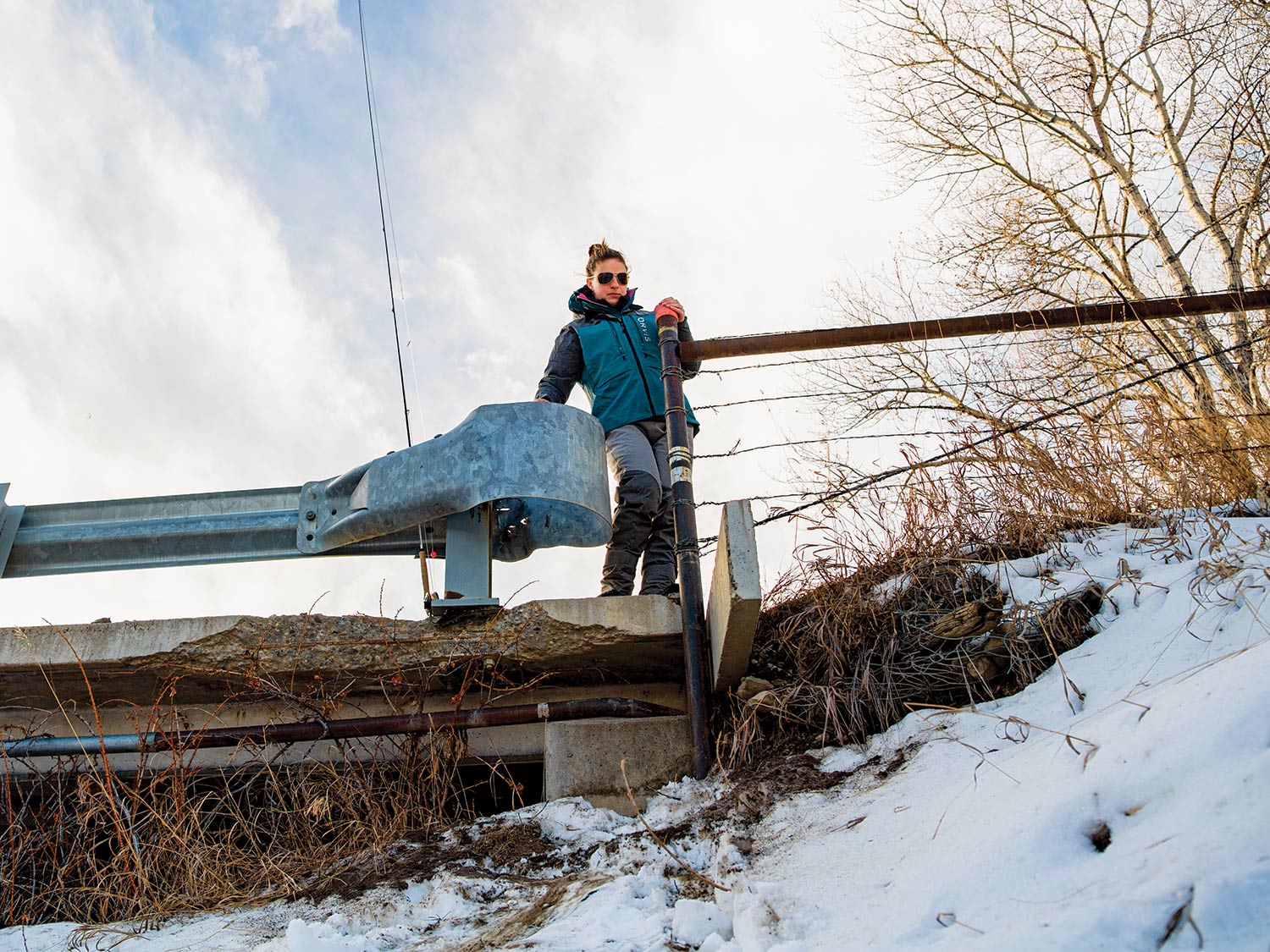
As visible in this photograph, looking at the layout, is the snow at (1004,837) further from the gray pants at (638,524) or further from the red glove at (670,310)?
the red glove at (670,310)

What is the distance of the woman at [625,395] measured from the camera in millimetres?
3994

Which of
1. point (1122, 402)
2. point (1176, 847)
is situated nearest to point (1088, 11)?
point (1122, 402)

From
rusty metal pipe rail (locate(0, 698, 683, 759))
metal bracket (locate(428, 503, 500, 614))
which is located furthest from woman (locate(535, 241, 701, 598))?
metal bracket (locate(428, 503, 500, 614))

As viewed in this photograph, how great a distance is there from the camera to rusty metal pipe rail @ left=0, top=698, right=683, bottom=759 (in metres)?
3.44

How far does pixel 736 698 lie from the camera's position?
3.34 metres

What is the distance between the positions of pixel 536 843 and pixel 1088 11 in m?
8.01

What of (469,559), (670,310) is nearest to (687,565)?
(469,559)

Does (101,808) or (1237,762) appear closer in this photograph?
(1237,762)

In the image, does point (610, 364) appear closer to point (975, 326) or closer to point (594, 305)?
point (594, 305)

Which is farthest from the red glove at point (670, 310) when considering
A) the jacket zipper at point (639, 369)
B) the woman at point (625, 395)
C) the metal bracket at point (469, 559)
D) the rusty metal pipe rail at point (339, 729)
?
the rusty metal pipe rail at point (339, 729)

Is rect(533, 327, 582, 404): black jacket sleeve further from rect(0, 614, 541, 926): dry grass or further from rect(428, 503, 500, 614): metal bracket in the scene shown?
rect(0, 614, 541, 926): dry grass

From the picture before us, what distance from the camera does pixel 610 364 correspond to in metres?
4.57

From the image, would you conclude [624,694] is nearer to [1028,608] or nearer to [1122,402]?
[1028,608]

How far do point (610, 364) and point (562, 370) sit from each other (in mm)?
241
